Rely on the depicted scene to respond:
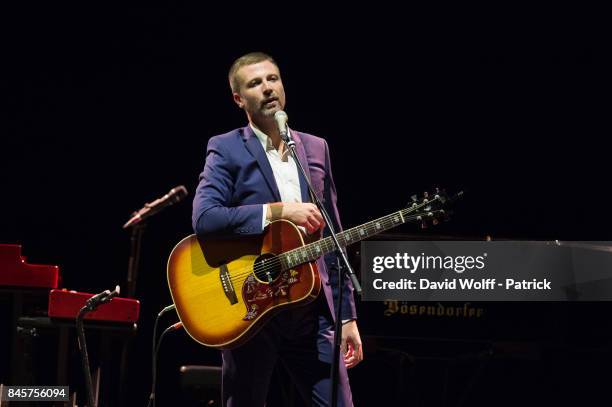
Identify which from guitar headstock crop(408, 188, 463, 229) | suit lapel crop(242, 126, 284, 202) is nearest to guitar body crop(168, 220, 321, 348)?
suit lapel crop(242, 126, 284, 202)

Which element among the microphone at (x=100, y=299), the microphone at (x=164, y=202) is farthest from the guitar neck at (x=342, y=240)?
the microphone at (x=164, y=202)

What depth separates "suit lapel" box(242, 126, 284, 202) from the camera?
320cm

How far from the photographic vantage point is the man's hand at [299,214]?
9.93 feet

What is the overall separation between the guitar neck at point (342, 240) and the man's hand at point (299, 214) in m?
0.07

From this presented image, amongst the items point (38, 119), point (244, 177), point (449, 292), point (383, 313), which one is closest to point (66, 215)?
point (38, 119)

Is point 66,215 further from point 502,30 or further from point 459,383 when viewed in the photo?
point 502,30

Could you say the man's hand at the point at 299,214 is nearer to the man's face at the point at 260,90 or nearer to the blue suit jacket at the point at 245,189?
the blue suit jacket at the point at 245,189

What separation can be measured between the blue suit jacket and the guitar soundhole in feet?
0.38

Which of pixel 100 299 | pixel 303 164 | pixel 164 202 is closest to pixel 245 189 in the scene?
pixel 303 164

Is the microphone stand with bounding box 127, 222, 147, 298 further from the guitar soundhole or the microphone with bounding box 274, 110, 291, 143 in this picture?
the microphone with bounding box 274, 110, 291, 143

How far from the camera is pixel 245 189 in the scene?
3213 mm

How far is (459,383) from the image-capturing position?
6.62m

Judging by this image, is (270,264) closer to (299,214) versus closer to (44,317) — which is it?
(299,214)

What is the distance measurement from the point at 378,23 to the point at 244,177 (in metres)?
3.97
